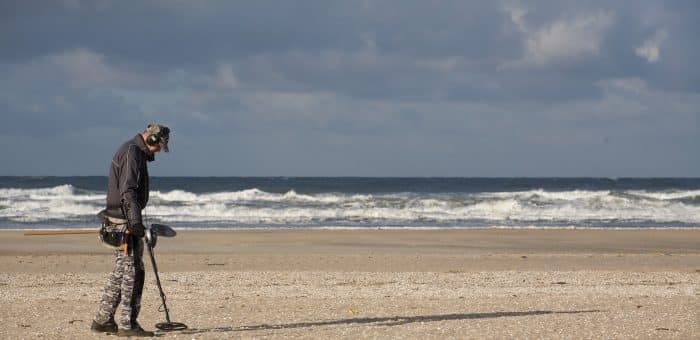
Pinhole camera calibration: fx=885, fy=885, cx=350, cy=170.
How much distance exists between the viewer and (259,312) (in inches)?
361

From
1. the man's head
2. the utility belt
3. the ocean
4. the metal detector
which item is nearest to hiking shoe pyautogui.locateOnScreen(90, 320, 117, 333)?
the metal detector

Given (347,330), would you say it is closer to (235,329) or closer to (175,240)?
(235,329)

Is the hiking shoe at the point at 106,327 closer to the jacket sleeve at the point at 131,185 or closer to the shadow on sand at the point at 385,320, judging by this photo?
the shadow on sand at the point at 385,320

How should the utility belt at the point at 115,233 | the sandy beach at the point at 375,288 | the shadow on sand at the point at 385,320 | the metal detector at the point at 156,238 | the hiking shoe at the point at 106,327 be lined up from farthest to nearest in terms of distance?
the sandy beach at the point at 375,288
the shadow on sand at the point at 385,320
the hiking shoe at the point at 106,327
the metal detector at the point at 156,238
the utility belt at the point at 115,233

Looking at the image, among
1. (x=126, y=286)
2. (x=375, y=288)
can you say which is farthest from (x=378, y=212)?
(x=126, y=286)

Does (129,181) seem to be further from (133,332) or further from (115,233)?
(133,332)

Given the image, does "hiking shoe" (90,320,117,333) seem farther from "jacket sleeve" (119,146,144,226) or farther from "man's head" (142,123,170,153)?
"man's head" (142,123,170,153)

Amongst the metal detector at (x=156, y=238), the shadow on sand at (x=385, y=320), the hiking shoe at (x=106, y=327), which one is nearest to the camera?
the metal detector at (x=156, y=238)

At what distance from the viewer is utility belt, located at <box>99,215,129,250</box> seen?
24.2ft

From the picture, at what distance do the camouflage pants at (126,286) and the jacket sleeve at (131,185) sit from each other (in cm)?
28

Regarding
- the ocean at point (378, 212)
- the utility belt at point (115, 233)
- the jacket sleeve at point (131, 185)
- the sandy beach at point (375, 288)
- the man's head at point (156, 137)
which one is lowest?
the sandy beach at point (375, 288)

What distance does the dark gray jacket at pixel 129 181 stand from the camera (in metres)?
7.21

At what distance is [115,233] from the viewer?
291 inches

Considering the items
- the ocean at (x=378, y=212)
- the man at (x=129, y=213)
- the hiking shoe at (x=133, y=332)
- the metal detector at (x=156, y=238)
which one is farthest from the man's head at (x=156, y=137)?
the ocean at (x=378, y=212)
